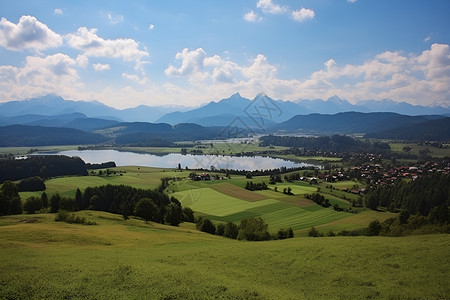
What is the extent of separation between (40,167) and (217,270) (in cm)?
12105

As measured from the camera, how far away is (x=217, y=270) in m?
20.0

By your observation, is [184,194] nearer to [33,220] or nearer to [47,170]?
[33,220]

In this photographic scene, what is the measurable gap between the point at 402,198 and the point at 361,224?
92.0 feet

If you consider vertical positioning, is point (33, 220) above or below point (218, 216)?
above

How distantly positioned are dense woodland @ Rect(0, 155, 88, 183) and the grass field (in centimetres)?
9995

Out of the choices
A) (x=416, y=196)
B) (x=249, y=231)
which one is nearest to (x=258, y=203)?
(x=249, y=231)

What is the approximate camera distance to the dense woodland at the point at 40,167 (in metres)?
108

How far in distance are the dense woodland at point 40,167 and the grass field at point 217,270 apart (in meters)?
99.9

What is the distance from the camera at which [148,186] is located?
91.9 metres

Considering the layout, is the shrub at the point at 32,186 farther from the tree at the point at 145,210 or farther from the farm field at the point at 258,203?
the tree at the point at 145,210

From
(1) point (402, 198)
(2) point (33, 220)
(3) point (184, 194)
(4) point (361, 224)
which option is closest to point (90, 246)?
(2) point (33, 220)

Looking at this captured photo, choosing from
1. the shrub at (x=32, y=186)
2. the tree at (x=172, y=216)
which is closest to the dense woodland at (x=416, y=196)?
the tree at (x=172, y=216)

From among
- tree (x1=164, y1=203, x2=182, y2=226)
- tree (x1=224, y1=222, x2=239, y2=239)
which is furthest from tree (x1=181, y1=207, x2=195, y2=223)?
tree (x1=224, y1=222, x2=239, y2=239)

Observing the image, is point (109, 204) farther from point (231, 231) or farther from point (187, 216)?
point (231, 231)
